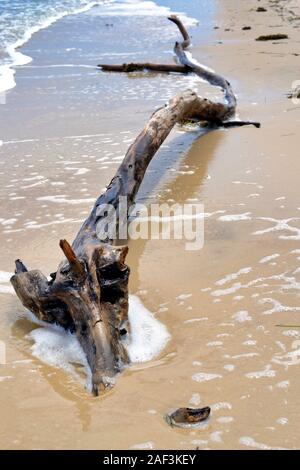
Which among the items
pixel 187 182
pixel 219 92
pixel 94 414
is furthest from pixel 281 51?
pixel 94 414

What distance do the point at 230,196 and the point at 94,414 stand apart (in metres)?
2.63

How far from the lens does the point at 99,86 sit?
9352 millimetres

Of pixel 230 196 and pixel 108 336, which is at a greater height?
pixel 108 336

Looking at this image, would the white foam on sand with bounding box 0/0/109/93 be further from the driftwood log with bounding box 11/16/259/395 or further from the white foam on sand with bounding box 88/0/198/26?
the driftwood log with bounding box 11/16/259/395

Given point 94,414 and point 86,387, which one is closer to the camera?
point 94,414

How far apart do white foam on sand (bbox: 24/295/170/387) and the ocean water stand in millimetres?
7323

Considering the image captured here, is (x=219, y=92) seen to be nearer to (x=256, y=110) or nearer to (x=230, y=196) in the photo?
(x=256, y=110)

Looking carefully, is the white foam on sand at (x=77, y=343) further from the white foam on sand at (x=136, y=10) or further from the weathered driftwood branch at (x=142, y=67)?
the white foam on sand at (x=136, y=10)

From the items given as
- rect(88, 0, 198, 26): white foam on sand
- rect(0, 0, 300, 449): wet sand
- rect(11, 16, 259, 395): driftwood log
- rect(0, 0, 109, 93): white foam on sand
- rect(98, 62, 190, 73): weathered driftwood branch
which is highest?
rect(11, 16, 259, 395): driftwood log

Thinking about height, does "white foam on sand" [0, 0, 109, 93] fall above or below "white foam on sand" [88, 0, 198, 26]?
above

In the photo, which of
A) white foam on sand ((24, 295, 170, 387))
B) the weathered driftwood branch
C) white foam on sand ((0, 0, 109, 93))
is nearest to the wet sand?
white foam on sand ((24, 295, 170, 387))

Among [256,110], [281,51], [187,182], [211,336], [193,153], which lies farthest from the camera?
[281,51]

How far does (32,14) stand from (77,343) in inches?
711

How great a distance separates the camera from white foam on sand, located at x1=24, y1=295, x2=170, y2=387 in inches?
113
